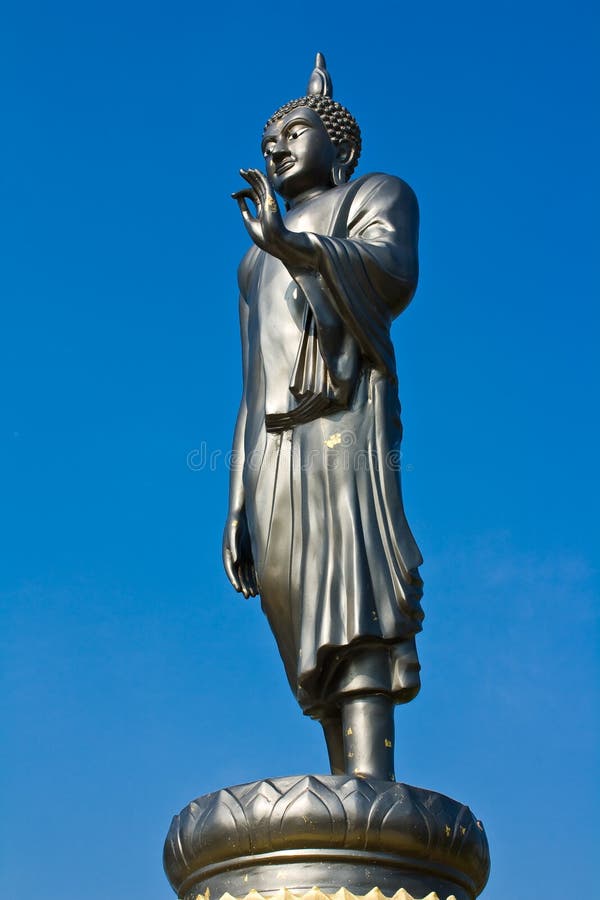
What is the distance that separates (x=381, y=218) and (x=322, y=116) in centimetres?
98

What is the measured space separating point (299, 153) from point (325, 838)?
3586 millimetres

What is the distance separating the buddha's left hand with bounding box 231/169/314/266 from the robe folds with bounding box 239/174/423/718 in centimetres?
8

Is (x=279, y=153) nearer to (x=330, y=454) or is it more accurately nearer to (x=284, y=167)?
(x=284, y=167)

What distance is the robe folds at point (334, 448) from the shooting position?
5.41 metres

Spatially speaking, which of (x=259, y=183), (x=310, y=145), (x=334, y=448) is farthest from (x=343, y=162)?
(x=334, y=448)

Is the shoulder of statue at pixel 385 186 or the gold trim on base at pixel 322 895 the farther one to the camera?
the shoulder of statue at pixel 385 186

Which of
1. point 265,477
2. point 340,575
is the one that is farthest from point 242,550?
point 340,575

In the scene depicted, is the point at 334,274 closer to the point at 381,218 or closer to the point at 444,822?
the point at 381,218

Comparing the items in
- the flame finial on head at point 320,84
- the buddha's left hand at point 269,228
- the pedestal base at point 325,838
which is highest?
the flame finial on head at point 320,84

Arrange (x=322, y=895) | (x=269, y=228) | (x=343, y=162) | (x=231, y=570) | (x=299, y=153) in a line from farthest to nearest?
(x=343, y=162), (x=299, y=153), (x=231, y=570), (x=269, y=228), (x=322, y=895)

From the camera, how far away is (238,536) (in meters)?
6.38

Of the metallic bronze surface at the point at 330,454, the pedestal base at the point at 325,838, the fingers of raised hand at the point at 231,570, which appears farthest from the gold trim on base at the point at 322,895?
the fingers of raised hand at the point at 231,570

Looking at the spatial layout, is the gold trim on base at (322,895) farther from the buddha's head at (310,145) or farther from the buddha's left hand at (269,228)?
A: the buddha's head at (310,145)

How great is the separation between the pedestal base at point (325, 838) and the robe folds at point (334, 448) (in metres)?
0.75
